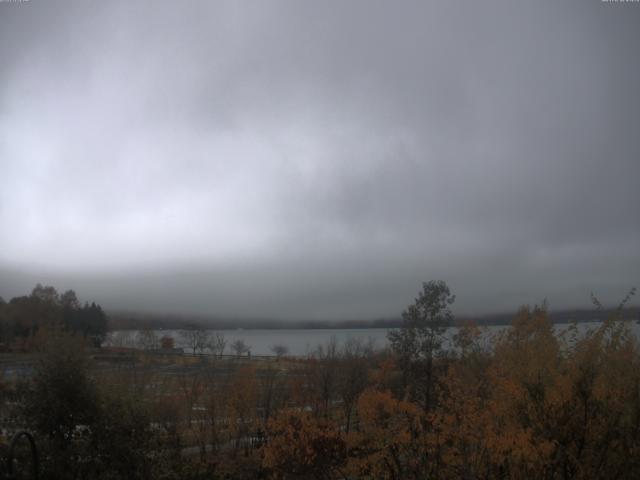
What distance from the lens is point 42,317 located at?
6712 centimetres

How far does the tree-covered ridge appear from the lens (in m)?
63.6

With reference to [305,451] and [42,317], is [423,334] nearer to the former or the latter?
[305,451]

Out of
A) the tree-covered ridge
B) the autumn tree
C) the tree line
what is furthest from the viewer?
the tree-covered ridge

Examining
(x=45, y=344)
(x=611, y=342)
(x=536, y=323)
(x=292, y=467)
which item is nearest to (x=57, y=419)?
(x=45, y=344)

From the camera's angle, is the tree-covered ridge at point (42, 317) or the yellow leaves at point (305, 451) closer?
the yellow leaves at point (305, 451)

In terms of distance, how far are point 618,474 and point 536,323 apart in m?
10.8

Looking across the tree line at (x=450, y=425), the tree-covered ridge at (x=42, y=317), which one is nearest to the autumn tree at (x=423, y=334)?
the tree line at (x=450, y=425)

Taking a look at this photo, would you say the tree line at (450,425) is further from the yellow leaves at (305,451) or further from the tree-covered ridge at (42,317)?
the tree-covered ridge at (42,317)

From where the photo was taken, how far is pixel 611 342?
15320 millimetres

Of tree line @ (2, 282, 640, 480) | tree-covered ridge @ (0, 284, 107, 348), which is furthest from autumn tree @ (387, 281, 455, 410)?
tree-covered ridge @ (0, 284, 107, 348)

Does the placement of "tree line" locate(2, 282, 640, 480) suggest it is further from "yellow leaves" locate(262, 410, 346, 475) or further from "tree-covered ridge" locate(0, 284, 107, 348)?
"tree-covered ridge" locate(0, 284, 107, 348)

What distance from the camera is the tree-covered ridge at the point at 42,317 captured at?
63.6 m

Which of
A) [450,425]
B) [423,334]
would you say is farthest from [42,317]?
[450,425]

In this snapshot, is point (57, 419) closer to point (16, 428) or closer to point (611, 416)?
point (16, 428)
